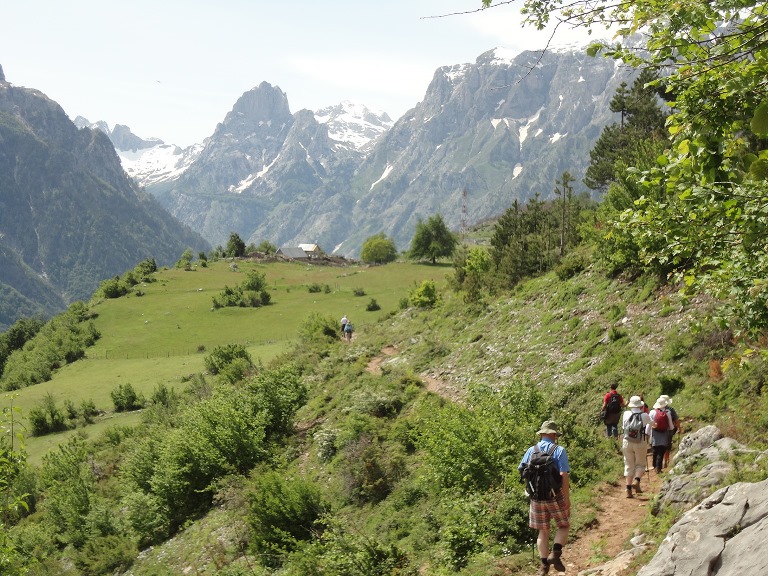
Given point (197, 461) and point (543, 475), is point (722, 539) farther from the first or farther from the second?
point (197, 461)

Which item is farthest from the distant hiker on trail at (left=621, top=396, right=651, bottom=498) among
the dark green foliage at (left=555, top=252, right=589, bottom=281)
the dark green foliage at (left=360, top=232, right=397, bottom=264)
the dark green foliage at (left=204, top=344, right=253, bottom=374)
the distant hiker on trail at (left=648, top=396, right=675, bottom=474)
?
the dark green foliage at (left=360, top=232, right=397, bottom=264)

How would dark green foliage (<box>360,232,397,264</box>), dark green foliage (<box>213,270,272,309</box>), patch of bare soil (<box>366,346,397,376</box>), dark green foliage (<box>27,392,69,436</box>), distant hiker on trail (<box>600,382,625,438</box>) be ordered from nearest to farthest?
1. distant hiker on trail (<box>600,382,625,438</box>)
2. patch of bare soil (<box>366,346,397,376</box>)
3. dark green foliage (<box>27,392,69,436</box>)
4. dark green foliage (<box>213,270,272,309</box>)
5. dark green foliage (<box>360,232,397,264</box>)

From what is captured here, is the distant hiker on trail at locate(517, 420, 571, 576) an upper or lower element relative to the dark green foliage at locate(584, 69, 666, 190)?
lower

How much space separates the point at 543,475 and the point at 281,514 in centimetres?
1066

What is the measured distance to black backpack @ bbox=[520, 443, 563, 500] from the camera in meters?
9.69

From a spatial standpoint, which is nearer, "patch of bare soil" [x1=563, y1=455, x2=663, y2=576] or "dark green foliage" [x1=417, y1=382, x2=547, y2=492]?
"patch of bare soil" [x1=563, y1=455, x2=663, y2=576]

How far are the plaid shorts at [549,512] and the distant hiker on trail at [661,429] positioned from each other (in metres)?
5.29

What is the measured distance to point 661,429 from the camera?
14039 mm

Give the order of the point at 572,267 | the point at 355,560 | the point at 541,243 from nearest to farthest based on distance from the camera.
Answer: the point at 355,560 → the point at 572,267 → the point at 541,243

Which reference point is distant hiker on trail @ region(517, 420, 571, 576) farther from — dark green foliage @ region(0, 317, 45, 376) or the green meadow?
dark green foliage @ region(0, 317, 45, 376)

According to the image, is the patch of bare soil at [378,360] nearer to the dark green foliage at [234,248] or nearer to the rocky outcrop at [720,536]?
the rocky outcrop at [720,536]

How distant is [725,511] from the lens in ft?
25.2

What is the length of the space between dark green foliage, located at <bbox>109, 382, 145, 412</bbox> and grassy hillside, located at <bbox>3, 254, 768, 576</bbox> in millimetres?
5973

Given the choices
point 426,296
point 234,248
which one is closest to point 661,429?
point 426,296
